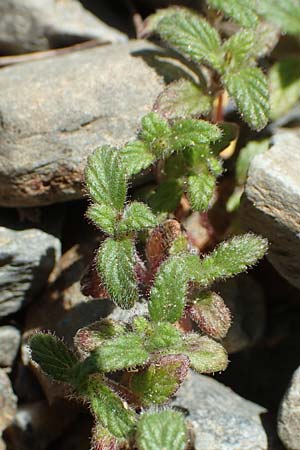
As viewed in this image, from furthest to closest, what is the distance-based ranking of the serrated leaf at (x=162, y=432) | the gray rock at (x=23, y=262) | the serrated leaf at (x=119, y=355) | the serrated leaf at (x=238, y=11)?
1. the serrated leaf at (x=238, y=11)
2. the gray rock at (x=23, y=262)
3. the serrated leaf at (x=119, y=355)
4. the serrated leaf at (x=162, y=432)

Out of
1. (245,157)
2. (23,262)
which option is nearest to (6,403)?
(23,262)

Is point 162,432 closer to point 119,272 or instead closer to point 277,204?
point 119,272

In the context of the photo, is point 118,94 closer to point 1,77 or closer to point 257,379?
point 1,77

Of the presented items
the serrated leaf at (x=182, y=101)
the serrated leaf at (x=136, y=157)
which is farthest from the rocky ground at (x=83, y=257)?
the serrated leaf at (x=136, y=157)

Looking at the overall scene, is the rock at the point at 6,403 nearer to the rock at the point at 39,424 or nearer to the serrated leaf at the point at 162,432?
the rock at the point at 39,424

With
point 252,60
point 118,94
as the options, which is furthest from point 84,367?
point 252,60

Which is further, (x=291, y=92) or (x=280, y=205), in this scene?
(x=291, y=92)

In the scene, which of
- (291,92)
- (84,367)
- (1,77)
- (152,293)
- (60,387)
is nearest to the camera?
(84,367)
